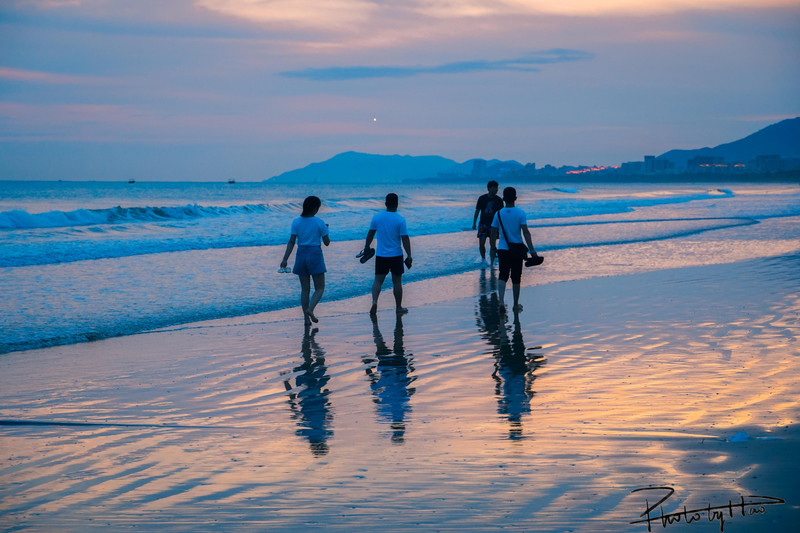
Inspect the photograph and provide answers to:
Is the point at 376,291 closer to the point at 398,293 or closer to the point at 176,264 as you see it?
the point at 398,293

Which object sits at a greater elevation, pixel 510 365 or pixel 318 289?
pixel 318 289

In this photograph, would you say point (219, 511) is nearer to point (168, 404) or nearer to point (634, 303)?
point (168, 404)

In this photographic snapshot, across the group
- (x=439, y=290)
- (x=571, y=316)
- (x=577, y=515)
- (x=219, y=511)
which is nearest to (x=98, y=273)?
(x=439, y=290)

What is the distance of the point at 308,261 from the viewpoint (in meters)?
10.3

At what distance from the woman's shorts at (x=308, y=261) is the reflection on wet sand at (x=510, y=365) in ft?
7.85

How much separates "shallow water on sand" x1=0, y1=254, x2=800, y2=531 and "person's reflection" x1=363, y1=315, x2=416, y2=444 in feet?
0.10

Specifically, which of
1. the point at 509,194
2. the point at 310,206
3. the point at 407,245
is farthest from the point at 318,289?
the point at 509,194

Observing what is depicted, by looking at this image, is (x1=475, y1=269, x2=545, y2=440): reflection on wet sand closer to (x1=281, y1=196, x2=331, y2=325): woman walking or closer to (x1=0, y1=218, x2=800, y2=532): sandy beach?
(x1=0, y1=218, x2=800, y2=532): sandy beach

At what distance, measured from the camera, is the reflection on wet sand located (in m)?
5.68

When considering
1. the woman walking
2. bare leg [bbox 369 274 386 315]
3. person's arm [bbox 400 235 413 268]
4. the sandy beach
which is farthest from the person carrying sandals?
the woman walking

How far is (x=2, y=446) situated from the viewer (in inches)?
198

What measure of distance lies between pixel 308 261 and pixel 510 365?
13.1 ft

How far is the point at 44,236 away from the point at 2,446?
25677 mm

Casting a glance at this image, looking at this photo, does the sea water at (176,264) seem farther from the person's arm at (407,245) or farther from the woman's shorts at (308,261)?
the person's arm at (407,245)
